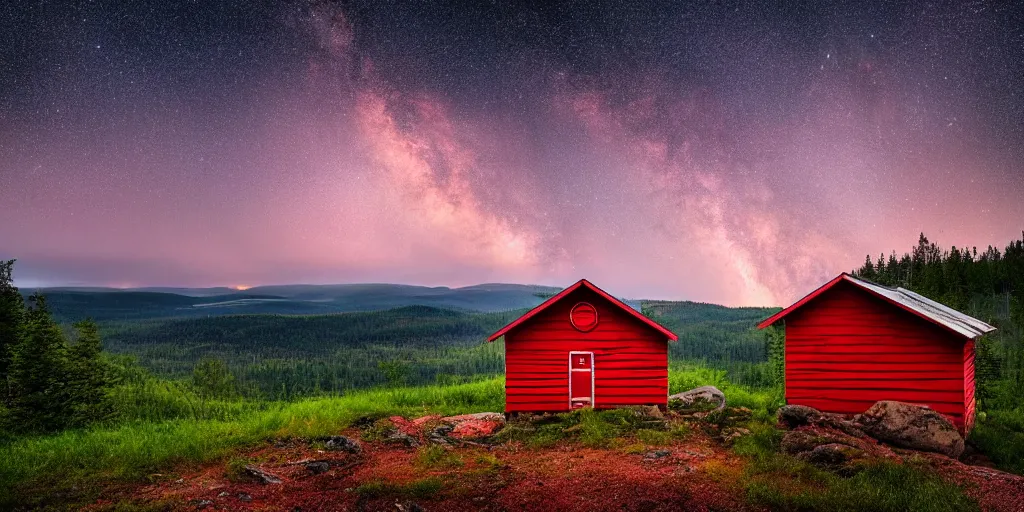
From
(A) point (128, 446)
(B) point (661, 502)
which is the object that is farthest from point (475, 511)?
(A) point (128, 446)

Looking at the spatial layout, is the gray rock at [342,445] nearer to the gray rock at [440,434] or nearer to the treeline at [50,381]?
the gray rock at [440,434]

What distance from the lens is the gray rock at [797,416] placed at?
17094mm

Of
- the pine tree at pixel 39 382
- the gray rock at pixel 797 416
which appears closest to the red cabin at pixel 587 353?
the gray rock at pixel 797 416

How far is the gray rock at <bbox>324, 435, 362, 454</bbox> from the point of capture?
16.6 metres

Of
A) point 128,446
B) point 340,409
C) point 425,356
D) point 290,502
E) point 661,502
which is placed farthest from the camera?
point 425,356

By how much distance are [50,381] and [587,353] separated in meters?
22.0

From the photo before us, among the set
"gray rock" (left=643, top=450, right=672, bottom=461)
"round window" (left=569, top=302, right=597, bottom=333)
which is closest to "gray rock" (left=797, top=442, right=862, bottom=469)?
"gray rock" (left=643, top=450, right=672, bottom=461)

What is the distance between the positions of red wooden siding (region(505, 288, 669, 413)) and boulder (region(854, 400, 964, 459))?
21.8 ft

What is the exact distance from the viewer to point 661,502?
34.2 feet

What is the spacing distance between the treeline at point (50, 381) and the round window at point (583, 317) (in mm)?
20648

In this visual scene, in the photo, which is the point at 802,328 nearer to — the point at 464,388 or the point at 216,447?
the point at 464,388

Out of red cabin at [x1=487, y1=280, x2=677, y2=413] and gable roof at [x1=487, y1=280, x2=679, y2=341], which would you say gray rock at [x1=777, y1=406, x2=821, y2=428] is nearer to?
red cabin at [x1=487, y1=280, x2=677, y2=413]

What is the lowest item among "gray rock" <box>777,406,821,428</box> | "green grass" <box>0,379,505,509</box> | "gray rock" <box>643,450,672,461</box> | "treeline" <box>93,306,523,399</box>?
"treeline" <box>93,306,523,399</box>

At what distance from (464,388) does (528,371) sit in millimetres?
12070
